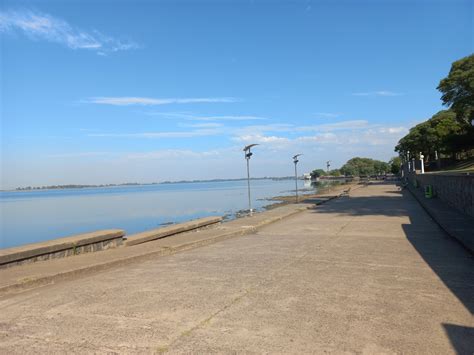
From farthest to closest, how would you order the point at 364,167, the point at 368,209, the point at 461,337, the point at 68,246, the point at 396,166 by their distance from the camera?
the point at 364,167, the point at 396,166, the point at 368,209, the point at 68,246, the point at 461,337

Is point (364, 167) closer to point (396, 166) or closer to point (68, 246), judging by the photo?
point (396, 166)

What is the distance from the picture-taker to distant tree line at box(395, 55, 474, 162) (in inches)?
1161

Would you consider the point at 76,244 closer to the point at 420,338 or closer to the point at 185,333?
the point at 185,333

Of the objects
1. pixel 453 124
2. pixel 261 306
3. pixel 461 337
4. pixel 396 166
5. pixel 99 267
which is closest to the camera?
pixel 461 337

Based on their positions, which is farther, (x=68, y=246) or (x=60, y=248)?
(x=68, y=246)

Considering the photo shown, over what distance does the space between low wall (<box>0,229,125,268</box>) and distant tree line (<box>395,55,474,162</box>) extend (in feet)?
86.7

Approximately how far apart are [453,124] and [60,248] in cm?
7021

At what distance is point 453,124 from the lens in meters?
66.4

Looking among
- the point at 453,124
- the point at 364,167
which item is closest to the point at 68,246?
the point at 453,124

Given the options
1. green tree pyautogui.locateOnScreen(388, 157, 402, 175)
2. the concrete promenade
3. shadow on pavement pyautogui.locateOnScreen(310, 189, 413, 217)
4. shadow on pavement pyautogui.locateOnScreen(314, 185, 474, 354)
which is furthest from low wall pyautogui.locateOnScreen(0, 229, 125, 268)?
green tree pyautogui.locateOnScreen(388, 157, 402, 175)

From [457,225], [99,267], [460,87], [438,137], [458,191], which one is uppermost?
[460,87]

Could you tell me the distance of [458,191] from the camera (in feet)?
54.2

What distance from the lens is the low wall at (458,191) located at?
557 inches

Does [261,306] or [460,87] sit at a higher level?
[460,87]
